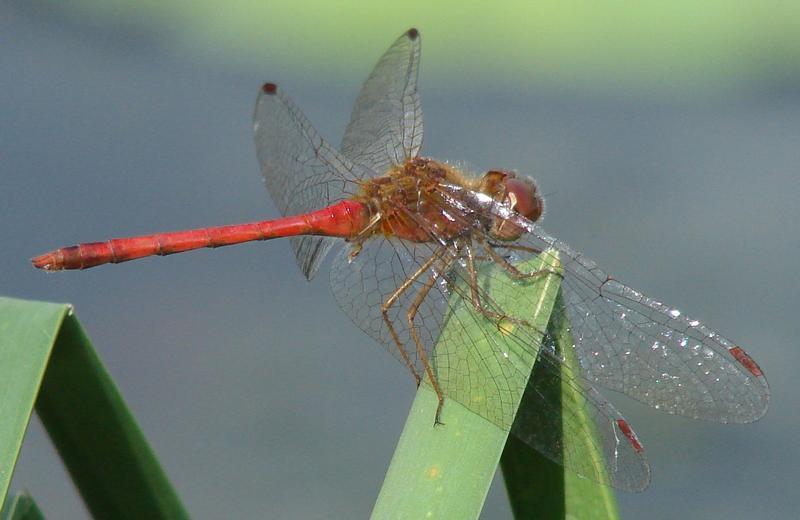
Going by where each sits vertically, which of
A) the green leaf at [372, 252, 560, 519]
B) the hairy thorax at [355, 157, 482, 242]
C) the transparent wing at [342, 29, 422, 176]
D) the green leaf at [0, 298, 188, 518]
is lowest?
the green leaf at [0, 298, 188, 518]

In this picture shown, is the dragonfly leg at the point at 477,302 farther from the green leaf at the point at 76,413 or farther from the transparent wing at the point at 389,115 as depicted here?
the green leaf at the point at 76,413

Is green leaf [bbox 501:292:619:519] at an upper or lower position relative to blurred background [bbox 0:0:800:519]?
lower

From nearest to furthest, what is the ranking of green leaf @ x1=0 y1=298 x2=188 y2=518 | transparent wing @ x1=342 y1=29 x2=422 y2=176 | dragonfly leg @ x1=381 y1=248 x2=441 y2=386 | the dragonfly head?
green leaf @ x1=0 y1=298 x2=188 y2=518 < dragonfly leg @ x1=381 y1=248 x2=441 y2=386 < the dragonfly head < transparent wing @ x1=342 y1=29 x2=422 y2=176

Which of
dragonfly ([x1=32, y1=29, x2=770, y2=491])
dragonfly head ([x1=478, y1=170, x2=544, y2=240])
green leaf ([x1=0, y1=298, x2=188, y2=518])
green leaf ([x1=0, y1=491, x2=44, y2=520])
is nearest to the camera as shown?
green leaf ([x1=0, y1=298, x2=188, y2=518])

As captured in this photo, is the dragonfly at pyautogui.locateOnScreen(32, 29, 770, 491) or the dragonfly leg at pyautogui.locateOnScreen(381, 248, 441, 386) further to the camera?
the dragonfly leg at pyautogui.locateOnScreen(381, 248, 441, 386)

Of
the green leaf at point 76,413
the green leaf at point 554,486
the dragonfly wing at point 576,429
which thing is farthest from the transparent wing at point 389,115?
the green leaf at point 76,413

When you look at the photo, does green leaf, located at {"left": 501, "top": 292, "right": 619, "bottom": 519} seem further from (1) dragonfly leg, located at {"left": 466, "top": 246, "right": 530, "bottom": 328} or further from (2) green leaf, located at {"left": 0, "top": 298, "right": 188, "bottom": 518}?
(2) green leaf, located at {"left": 0, "top": 298, "right": 188, "bottom": 518}

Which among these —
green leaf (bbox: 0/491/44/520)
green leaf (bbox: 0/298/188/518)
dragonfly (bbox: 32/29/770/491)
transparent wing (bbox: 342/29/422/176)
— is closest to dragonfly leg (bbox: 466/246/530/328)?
dragonfly (bbox: 32/29/770/491)

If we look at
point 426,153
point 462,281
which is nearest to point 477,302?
point 462,281
